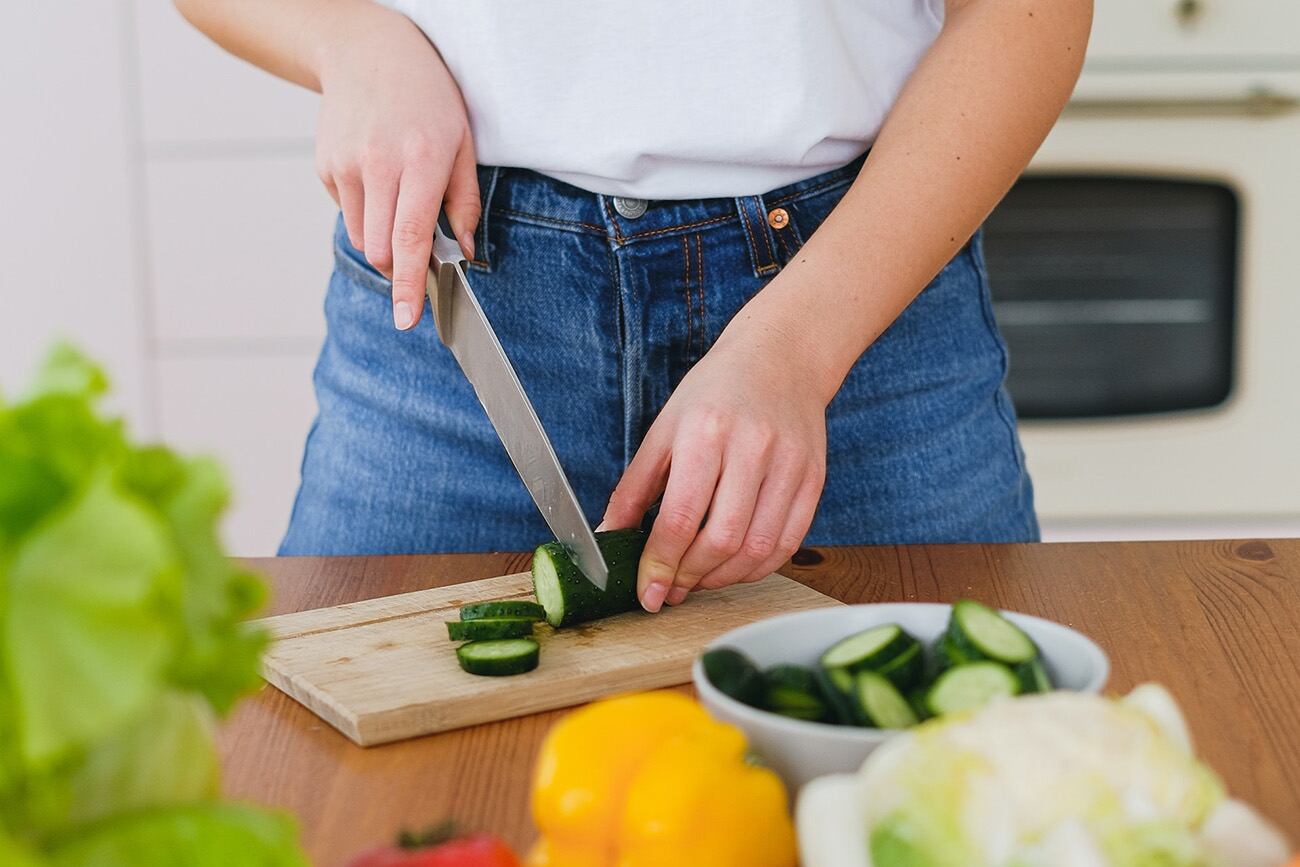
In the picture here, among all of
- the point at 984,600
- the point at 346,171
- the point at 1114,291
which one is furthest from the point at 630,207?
the point at 1114,291

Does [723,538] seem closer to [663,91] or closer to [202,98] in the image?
[663,91]

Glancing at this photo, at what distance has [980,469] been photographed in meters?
1.37

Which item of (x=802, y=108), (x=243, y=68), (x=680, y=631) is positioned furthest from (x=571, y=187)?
(x=243, y=68)

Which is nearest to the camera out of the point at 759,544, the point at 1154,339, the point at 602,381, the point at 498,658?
the point at 498,658

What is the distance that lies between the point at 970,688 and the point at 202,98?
87.0 inches

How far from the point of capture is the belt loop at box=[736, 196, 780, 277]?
125 cm

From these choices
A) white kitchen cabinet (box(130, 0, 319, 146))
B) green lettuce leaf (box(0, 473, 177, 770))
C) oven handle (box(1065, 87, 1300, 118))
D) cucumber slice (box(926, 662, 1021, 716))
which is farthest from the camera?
white kitchen cabinet (box(130, 0, 319, 146))

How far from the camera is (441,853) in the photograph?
54 cm

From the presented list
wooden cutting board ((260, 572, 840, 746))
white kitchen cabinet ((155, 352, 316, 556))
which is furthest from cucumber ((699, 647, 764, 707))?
white kitchen cabinet ((155, 352, 316, 556))

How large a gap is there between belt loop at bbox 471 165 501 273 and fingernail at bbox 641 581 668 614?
372 millimetres

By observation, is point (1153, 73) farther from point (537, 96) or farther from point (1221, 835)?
point (1221, 835)

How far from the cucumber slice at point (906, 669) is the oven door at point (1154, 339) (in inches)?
73.3

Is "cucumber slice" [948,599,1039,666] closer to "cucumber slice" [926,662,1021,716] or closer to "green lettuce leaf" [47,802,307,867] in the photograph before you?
"cucumber slice" [926,662,1021,716]

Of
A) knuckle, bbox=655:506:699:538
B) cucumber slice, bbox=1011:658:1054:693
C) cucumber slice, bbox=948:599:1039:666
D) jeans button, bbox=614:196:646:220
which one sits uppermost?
jeans button, bbox=614:196:646:220
